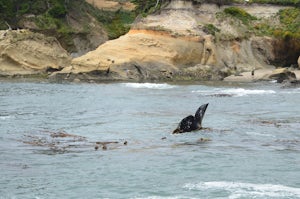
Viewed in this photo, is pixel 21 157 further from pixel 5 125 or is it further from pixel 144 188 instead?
pixel 5 125

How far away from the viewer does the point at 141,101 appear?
2955 centimetres

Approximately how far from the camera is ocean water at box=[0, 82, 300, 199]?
11.2m

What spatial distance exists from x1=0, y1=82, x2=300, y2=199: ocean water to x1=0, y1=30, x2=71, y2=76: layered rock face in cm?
2018

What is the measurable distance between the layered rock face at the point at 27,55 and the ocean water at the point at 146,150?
20176 millimetres

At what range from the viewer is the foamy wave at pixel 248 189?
10.5 metres

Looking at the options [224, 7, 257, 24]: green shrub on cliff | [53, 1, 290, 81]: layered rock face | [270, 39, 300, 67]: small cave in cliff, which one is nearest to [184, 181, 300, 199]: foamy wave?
[53, 1, 290, 81]: layered rock face

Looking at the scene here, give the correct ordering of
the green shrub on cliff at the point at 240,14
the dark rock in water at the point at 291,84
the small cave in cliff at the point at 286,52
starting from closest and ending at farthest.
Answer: the dark rock in water at the point at 291,84 → the small cave in cliff at the point at 286,52 → the green shrub on cliff at the point at 240,14

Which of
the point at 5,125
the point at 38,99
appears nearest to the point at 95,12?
the point at 38,99

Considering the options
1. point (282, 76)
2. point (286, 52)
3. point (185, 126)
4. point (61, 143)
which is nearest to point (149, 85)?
point (282, 76)

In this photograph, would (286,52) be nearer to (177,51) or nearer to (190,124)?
(177,51)

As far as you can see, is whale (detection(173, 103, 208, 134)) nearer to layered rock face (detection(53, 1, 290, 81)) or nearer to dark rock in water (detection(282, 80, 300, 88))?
dark rock in water (detection(282, 80, 300, 88))

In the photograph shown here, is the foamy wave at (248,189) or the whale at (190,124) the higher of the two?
the foamy wave at (248,189)

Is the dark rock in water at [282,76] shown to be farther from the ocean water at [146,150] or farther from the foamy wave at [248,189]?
the foamy wave at [248,189]

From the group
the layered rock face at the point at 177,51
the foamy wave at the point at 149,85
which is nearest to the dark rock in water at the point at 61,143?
the foamy wave at the point at 149,85
